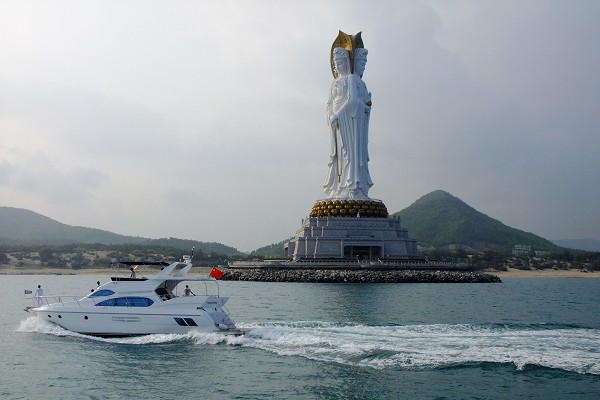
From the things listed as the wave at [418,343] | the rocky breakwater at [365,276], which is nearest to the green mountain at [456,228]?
the rocky breakwater at [365,276]

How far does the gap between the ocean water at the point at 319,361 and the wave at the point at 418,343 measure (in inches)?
1.5

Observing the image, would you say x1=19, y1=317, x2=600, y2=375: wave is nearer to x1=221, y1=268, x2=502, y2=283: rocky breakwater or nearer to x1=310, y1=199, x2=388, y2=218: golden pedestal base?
x1=221, y1=268, x2=502, y2=283: rocky breakwater

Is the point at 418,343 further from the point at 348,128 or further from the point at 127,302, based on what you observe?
the point at 348,128

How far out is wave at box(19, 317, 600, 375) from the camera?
1850 centimetres

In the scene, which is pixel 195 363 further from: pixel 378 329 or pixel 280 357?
pixel 378 329

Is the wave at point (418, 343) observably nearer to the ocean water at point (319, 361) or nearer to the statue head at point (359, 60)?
the ocean water at point (319, 361)

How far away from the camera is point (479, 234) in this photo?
172500 millimetres

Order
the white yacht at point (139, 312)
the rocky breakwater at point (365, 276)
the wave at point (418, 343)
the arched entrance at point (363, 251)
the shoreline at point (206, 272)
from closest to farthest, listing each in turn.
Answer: the wave at point (418, 343), the white yacht at point (139, 312), the rocky breakwater at point (365, 276), the arched entrance at point (363, 251), the shoreline at point (206, 272)

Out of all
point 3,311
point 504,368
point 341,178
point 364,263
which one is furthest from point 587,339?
point 341,178

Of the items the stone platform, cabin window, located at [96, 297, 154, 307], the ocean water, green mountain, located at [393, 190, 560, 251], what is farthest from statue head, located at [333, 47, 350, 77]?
green mountain, located at [393, 190, 560, 251]

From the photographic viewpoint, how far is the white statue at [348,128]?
70.2 metres

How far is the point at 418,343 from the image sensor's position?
20.9 m

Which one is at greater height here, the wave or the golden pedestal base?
the golden pedestal base

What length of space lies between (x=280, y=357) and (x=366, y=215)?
48.2 meters
